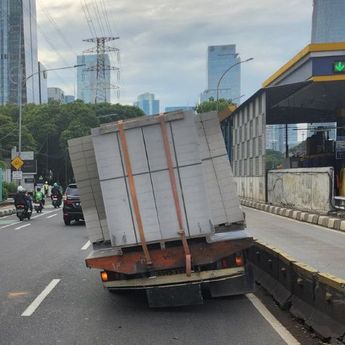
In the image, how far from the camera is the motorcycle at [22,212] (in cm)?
2466

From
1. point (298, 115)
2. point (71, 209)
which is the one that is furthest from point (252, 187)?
point (71, 209)

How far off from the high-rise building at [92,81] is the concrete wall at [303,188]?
58.3 m

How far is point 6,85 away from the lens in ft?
201

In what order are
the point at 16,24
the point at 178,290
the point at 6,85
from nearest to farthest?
1. the point at 178,290
2. the point at 16,24
3. the point at 6,85

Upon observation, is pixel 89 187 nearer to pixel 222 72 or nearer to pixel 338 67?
pixel 338 67

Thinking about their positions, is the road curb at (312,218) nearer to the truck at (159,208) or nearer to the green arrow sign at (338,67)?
the green arrow sign at (338,67)

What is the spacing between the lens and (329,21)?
72.4 meters

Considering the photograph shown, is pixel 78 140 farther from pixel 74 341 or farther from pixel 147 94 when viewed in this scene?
pixel 147 94

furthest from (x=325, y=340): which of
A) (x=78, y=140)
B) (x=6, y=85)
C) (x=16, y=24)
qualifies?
(x=6, y=85)

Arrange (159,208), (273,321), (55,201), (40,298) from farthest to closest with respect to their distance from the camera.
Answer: (55,201)
(40,298)
(159,208)
(273,321)

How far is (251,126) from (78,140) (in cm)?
3001

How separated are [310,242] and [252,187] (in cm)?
2244

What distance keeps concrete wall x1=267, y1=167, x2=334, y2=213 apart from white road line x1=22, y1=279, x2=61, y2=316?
45.7ft

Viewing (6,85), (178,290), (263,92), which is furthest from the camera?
(6,85)
